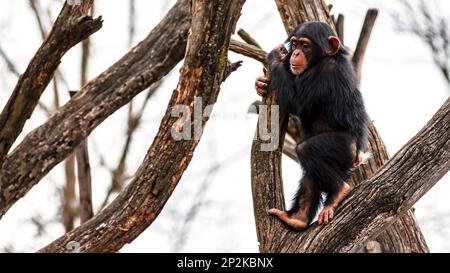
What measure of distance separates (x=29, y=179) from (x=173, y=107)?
91.1 inches

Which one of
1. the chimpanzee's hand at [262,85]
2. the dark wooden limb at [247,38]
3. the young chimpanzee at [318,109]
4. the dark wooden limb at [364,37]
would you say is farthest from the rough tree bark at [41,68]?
the dark wooden limb at [364,37]

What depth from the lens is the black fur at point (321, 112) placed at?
22.1ft

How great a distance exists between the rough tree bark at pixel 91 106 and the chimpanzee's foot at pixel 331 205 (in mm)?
2817

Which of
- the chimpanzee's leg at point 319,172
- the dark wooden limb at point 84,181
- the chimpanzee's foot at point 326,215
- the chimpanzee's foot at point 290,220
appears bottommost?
the chimpanzee's foot at point 326,215

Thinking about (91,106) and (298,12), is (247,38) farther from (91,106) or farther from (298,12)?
(91,106)

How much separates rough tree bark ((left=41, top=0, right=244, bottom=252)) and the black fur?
0.67 m

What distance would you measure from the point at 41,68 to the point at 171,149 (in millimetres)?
1207

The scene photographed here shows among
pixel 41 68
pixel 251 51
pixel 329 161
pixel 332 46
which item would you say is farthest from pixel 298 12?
pixel 41 68

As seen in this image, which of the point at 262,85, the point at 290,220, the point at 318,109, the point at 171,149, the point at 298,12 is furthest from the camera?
the point at 298,12

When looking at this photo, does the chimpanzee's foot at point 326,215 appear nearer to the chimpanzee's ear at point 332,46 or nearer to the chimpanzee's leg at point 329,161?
the chimpanzee's leg at point 329,161

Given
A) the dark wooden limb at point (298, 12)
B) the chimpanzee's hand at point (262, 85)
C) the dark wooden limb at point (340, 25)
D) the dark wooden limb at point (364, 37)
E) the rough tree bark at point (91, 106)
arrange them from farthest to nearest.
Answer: the dark wooden limb at point (364, 37) → the dark wooden limb at point (340, 25) → the dark wooden limb at point (298, 12) → the rough tree bark at point (91, 106) → the chimpanzee's hand at point (262, 85)

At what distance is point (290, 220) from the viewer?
6.66m
